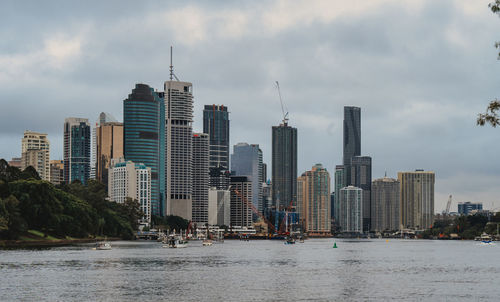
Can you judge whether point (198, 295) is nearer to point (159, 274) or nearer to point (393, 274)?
point (159, 274)

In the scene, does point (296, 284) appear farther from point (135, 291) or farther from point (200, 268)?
point (200, 268)

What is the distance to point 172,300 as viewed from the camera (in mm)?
91312

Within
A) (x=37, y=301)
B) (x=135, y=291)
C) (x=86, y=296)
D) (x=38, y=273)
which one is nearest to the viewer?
(x=37, y=301)

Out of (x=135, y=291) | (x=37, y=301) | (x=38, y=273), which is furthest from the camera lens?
(x=38, y=273)

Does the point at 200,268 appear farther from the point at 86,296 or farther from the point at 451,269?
the point at 86,296

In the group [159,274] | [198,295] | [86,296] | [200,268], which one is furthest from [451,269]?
[86,296]

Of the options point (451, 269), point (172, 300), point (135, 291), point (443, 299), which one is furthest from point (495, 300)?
point (451, 269)

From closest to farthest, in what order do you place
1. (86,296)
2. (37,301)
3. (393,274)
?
1. (37,301)
2. (86,296)
3. (393,274)

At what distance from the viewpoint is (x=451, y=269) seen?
510ft

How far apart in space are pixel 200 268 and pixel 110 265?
18.0 m

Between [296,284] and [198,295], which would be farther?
Result: [296,284]

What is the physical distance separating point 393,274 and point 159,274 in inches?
1626

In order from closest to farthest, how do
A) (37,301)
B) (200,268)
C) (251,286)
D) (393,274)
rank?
(37,301), (251,286), (393,274), (200,268)

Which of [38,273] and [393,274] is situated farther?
[393,274]
